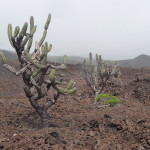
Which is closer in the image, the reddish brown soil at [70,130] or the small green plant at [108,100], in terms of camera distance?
the reddish brown soil at [70,130]

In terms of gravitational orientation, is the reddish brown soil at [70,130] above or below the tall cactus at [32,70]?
below

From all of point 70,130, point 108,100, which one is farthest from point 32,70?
point 108,100

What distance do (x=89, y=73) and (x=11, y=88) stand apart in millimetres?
4829

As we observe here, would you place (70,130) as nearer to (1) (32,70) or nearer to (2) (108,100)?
(1) (32,70)

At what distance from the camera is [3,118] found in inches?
251

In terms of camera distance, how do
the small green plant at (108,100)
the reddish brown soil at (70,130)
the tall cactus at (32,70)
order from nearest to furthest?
1. the reddish brown soil at (70,130)
2. the tall cactus at (32,70)
3. the small green plant at (108,100)

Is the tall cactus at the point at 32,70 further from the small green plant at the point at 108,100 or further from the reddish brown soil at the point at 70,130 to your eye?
the small green plant at the point at 108,100

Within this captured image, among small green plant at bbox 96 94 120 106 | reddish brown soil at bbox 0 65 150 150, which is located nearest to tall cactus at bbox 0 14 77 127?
reddish brown soil at bbox 0 65 150 150

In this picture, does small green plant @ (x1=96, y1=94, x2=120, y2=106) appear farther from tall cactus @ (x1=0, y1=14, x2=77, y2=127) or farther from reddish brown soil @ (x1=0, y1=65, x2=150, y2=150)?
tall cactus @ (x1=0, y1=14, x2=77, y2=127)

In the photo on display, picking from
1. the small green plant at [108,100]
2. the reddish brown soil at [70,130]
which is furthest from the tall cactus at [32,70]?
the small green plant at [108,100]

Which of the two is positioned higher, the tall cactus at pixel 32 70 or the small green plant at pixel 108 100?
the tall cactus at pixel 32 70

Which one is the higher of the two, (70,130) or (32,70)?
(32,70)

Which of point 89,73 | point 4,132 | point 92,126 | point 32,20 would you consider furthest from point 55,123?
point 89,73

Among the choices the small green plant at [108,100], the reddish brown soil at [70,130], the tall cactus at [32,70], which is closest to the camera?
the reddish brown soil at [70,130]
